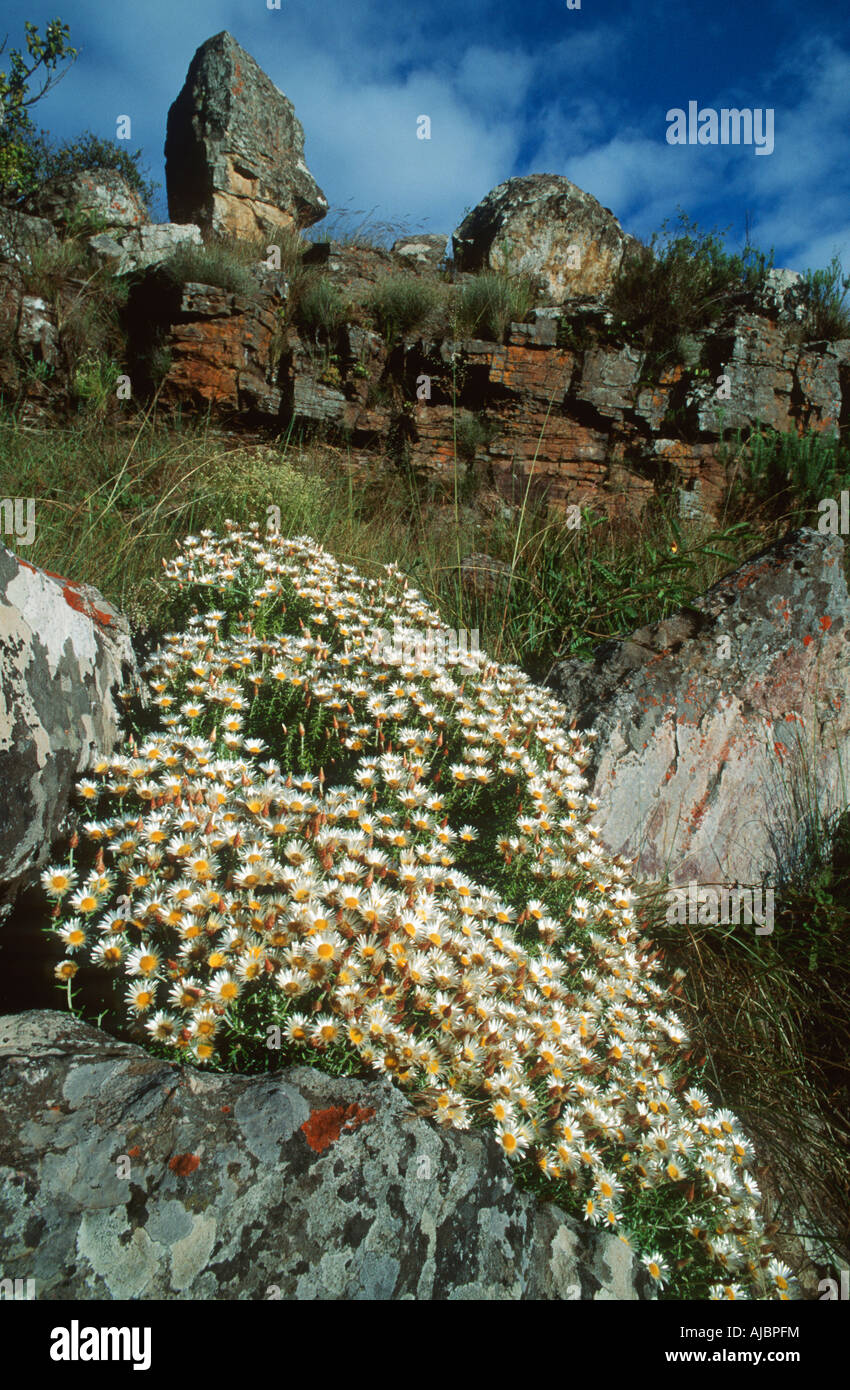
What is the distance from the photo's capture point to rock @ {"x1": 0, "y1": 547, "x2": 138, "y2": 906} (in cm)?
227

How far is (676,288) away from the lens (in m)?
9.10

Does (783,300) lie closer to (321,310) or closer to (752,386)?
(752,386)

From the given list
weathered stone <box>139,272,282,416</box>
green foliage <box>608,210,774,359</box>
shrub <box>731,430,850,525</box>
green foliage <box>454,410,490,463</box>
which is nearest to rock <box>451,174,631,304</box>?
green foliage <box>608,210,774,359</box>

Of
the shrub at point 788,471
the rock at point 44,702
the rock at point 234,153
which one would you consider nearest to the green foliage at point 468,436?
the shrub at point 788,471

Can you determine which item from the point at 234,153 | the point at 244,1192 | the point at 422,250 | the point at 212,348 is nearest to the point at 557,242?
the point at 422,250

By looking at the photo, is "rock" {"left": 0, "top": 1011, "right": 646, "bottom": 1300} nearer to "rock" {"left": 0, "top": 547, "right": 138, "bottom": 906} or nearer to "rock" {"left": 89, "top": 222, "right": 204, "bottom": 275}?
"rock" {"left": 0, "top": 547, "right": 138, "bottom": 906}

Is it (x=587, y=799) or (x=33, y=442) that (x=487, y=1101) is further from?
(x=33, y=442)

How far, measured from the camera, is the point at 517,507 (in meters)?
7.46

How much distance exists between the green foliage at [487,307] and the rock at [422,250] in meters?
1.81

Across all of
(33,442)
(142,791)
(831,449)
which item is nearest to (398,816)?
(142,791)

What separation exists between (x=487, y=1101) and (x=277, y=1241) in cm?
60

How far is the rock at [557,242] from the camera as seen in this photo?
1031cm

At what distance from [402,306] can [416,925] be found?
28.5 ft

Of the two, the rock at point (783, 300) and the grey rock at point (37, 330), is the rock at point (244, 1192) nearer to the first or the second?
the grey rock at point (37, 330)
